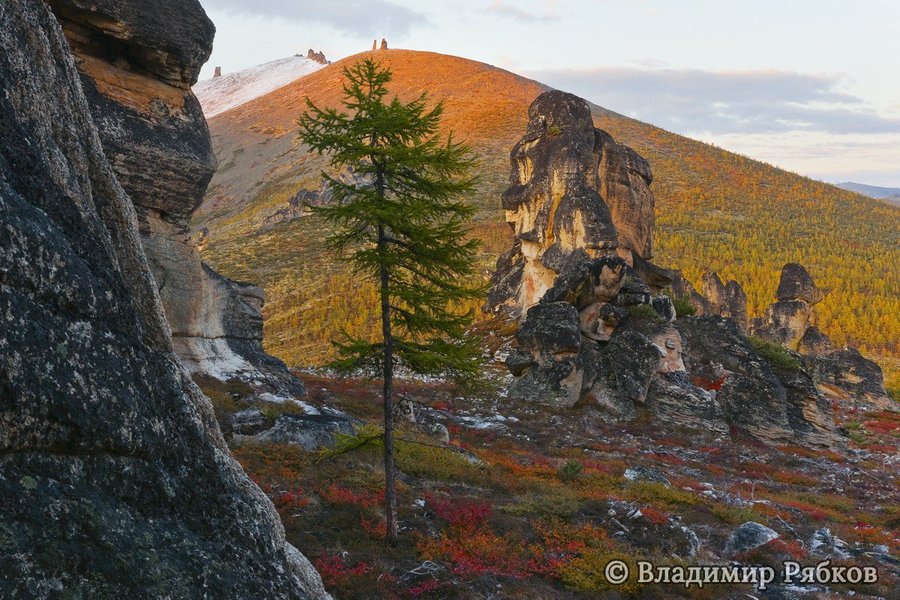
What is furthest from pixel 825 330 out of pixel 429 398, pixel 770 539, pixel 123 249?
pixel 123 249

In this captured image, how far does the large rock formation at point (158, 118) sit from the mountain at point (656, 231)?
23230mm

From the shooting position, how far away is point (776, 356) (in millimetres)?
31750

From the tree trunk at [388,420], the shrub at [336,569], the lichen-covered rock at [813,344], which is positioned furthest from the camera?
the lichen-covered rock at [813,344]

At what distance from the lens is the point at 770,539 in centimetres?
1318

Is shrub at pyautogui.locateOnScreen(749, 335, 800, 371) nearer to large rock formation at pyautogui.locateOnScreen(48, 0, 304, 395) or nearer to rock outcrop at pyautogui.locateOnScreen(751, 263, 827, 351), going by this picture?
large rock formation at pyautogui.locateOnScreen(48, 0, 304, 395)

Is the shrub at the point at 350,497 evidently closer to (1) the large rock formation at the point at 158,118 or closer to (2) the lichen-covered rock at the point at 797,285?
(1) the large rock formation at the point at 158,118

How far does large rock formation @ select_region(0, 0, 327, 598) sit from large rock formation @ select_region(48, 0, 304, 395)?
12.7 metres

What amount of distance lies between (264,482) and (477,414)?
52.5ft

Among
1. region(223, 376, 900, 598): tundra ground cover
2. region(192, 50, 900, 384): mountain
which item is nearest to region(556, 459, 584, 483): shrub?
region(223, 376, 900, 598): tundra ground cover

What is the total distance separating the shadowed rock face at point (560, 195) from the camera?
41406mm

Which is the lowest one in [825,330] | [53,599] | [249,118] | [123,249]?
[825,330]

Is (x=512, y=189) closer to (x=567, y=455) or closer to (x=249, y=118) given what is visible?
(x=567, y=455)

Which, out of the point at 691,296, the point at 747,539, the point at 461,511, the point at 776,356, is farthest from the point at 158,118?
the point at 691,296

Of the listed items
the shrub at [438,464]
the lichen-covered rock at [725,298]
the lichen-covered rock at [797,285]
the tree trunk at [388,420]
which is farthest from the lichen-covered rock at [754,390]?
the lichen-covered rock at [725,298]
